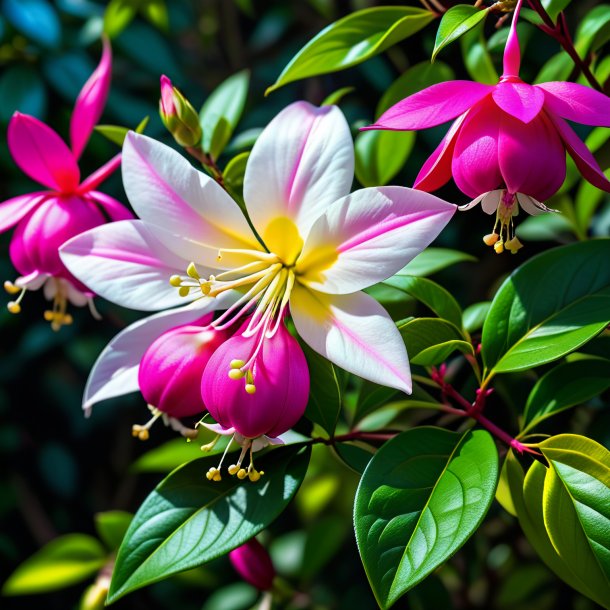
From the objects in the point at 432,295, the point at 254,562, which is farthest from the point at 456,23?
the point at 254,562

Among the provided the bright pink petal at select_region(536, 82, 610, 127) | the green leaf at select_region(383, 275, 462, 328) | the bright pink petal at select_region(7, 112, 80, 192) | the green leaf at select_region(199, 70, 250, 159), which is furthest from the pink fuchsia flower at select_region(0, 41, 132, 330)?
the bright pink petal at select_region(536, 82, 610, 127)

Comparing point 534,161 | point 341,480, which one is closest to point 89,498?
point 341,480

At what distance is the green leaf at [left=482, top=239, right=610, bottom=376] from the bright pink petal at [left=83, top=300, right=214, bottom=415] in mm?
214

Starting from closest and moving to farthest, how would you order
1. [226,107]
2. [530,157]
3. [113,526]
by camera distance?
[530,157] → [226,107] → [113,526]

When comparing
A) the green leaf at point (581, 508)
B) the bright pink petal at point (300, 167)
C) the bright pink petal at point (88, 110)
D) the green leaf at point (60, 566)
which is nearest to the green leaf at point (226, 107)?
the bright pink petal at point (88, 110)

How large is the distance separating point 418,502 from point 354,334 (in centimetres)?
11

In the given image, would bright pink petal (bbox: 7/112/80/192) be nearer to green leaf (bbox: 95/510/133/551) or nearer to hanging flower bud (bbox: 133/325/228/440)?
hanging flower bud (bbox: 133/325/228/440)

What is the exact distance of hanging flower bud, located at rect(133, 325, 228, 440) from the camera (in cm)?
52

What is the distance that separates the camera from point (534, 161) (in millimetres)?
449

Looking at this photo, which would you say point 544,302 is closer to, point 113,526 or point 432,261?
point 432,261

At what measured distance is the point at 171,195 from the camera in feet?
1.82

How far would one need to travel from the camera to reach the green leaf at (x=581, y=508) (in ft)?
1.58

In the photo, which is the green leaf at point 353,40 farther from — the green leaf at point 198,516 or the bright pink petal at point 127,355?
the green leaf at point 198,516

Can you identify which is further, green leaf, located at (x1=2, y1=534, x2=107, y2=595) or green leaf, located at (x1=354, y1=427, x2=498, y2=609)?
green leaf, located at (x1=2, y1=534, x2=107, y2=595)
